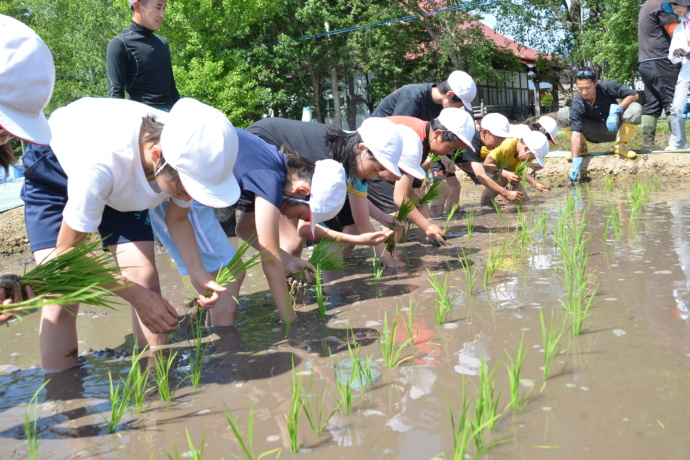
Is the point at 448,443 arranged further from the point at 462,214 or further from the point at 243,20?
the point at 243,20

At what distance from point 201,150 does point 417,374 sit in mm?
1094

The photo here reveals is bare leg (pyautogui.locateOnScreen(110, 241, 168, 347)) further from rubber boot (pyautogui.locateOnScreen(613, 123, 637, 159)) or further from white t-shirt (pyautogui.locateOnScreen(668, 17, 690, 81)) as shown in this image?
rubber boot (pyautogui.locateOnScreen(613, 123, 637, 159))

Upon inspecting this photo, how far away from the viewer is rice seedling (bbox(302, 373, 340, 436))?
1.96m

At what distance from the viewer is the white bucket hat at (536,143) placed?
658 centimetres

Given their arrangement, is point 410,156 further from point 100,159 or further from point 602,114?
point 602,114

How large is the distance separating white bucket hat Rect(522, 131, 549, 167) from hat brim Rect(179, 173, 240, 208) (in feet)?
15.9

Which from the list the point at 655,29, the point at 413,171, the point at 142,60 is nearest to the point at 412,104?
the point at 413,171

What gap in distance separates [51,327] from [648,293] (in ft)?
8.75

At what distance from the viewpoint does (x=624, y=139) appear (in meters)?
8.16

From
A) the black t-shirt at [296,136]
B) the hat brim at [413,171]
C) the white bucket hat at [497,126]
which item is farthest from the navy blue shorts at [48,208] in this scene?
the white bucket hat at [497,126]

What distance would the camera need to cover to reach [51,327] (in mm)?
2717

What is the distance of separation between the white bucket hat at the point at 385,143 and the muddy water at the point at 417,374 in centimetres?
72

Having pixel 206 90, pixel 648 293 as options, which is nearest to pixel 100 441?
pixel 648 293

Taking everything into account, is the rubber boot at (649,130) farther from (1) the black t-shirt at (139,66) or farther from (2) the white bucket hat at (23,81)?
(2) the white bucket hat at (23,81)
